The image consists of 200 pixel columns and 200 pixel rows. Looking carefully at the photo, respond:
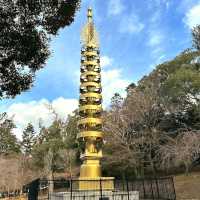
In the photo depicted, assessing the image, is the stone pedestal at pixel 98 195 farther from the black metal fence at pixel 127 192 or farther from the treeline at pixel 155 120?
the treeline at pixel 155 120

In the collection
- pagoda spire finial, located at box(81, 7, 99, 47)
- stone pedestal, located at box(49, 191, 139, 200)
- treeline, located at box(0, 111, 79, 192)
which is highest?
pagoda spire finial, located at box(81, 7, 99, 47)

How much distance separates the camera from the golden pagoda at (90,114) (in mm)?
25359

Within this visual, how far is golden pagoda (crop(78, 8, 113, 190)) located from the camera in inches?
998

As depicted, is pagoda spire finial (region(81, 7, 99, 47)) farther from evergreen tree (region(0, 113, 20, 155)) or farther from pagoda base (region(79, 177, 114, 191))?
evergreen tree (region(0, 113, 20, 155))

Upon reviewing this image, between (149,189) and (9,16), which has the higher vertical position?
(9,16)

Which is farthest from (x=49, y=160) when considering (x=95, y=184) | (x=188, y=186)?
(x=95, y=184)

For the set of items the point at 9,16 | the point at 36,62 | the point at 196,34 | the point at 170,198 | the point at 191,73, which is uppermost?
the point at 196,34

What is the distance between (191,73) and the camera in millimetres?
40438

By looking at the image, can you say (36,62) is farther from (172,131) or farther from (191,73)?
(172,131)

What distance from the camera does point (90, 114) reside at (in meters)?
26.8

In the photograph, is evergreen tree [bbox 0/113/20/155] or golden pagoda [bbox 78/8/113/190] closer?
golden pagoda [bbox 78/8/113/190]

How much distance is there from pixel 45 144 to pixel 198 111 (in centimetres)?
2751

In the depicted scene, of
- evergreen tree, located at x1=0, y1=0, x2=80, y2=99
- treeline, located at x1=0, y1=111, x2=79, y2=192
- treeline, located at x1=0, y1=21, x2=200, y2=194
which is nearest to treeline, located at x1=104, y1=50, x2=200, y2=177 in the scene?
treeline, located at x1=0, y1=21, x2=200, y2=194

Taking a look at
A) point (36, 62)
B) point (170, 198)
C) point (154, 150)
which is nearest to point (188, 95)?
point (154, 150)
